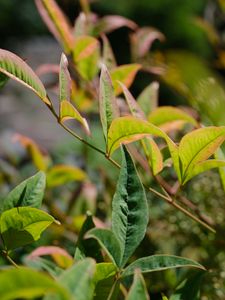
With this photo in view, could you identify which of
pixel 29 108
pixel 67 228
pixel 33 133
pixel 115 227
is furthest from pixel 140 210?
pixel 29 108

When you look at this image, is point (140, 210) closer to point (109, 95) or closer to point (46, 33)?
point (109, 95)

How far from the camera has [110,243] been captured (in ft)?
1.70

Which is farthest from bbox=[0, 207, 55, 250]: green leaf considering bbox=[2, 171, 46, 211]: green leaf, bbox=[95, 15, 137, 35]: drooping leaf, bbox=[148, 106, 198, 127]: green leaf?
bbox=[95, 15, 137, 35]: drooping leaf

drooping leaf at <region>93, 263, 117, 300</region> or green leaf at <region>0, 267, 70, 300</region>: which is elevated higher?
green leaf at <region>0, 267, 70, 300</region>

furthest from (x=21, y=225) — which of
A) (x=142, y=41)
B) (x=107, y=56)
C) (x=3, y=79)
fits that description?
(x=142, y=41)

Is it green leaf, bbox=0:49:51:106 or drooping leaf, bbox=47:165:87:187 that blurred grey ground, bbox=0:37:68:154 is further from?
green leaf, bbox=0:49:51:106

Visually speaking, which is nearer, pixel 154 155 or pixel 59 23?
pixel 154 155

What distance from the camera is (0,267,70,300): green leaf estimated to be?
14.3 inches

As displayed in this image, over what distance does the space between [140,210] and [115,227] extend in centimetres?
3

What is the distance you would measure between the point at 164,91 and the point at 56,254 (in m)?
Result: 4.52

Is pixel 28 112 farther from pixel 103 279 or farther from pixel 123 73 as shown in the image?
pixel 103 279

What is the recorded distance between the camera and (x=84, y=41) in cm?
84

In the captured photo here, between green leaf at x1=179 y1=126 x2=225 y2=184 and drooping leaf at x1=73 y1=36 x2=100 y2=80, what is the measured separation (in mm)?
286

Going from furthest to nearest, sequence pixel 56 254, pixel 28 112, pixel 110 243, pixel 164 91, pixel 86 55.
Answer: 1. pixel 28 112
2. pixel 164 91
3. pixel 86 55
4. pixel 56 254
5. pixel 110 243
